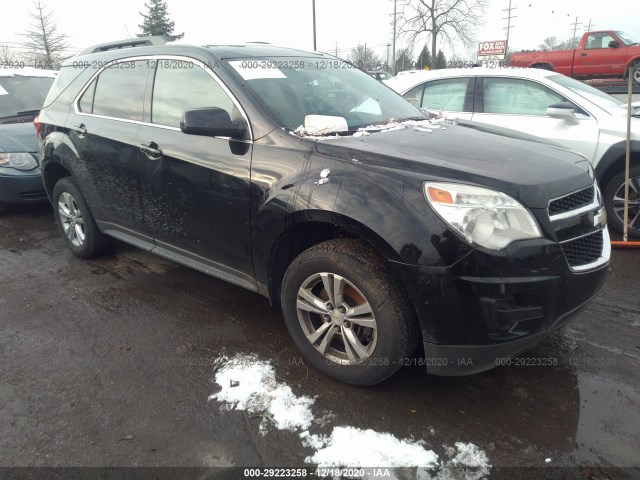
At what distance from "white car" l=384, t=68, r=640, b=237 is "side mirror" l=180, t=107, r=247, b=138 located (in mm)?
2287

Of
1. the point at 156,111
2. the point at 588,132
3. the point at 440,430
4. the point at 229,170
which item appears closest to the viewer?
the point at 440,430

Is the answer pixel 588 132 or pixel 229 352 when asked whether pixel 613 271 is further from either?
pixel 229 352

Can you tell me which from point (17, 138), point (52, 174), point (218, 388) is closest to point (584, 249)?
point (218, 388)

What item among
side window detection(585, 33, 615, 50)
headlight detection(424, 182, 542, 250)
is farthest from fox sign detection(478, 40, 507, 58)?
headlight detection(424, 182, 542, 250)

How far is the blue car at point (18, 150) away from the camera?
5594 millimetres

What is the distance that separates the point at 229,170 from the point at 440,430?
185 centimetres

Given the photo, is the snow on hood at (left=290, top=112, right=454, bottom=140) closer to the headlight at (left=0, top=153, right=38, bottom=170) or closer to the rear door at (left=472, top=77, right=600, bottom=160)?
the rear door at (left=472, top=77, right=600, bottom=160)

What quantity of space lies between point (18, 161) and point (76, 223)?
1.81m

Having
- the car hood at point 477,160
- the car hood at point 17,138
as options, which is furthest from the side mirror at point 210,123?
the car hood at point 17,138

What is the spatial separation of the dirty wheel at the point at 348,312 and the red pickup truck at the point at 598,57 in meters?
18.2

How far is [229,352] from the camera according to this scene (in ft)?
10.1

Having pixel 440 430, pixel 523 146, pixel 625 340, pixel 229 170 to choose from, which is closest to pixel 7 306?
pixel 229 170

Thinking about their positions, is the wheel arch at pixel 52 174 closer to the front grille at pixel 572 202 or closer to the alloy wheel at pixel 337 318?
the alloy wheel at pixel 337 318

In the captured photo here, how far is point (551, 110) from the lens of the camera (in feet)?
15.9
